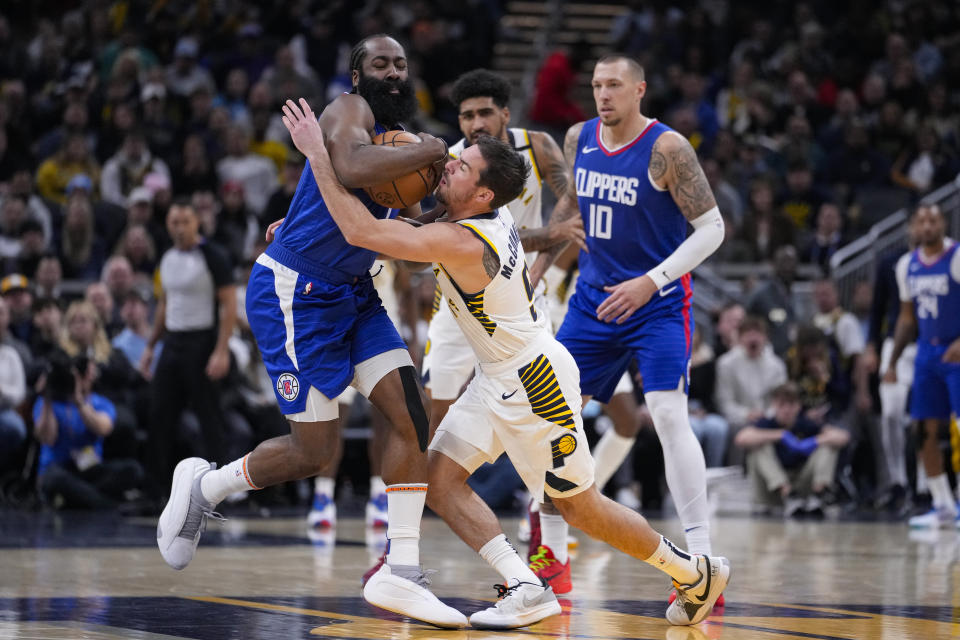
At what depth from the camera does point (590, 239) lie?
6.27m

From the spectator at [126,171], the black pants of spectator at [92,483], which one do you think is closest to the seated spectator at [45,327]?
the black pants of spectator at [92,483]

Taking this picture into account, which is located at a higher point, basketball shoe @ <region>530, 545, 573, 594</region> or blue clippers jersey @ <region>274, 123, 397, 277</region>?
blue clippers jersey @ <region>274, 123, 397, 277</region>

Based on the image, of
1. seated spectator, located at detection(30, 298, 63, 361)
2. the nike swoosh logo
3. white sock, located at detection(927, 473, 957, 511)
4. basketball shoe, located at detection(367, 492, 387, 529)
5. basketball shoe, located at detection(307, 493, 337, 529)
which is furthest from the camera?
seated spectator, located at detection(30, 298, 63, 361)

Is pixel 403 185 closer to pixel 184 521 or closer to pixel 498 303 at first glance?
pixel 498 303

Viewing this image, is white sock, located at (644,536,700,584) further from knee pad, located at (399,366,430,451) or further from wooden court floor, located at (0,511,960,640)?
knee pad, located at (399,366,430,451)

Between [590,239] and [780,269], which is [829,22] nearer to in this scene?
[780,269]

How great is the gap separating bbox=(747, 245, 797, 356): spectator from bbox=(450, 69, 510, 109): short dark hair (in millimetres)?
6944

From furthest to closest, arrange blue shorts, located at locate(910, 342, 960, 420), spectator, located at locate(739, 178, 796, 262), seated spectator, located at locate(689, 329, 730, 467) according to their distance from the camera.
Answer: spectator, located at locate(739, 178, 796, 262), seated spectator, located at locate(689, 329, 730, 467), blue shorts, located at locate(910, 342, 960, 420)

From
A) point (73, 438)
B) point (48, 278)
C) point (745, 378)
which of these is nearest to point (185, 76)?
point (48, 278)

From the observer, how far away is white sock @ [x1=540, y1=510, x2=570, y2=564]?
6.05 metres

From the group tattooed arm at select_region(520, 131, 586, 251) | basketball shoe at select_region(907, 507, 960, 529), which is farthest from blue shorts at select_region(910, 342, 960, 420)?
tattooed arm at select_region(520, 131, 586, 251)

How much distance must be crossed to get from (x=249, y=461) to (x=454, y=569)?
1784 millimetres

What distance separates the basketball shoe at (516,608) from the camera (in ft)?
15.9

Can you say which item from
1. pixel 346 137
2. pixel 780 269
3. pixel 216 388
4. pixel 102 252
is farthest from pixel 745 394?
pixel 346 137
